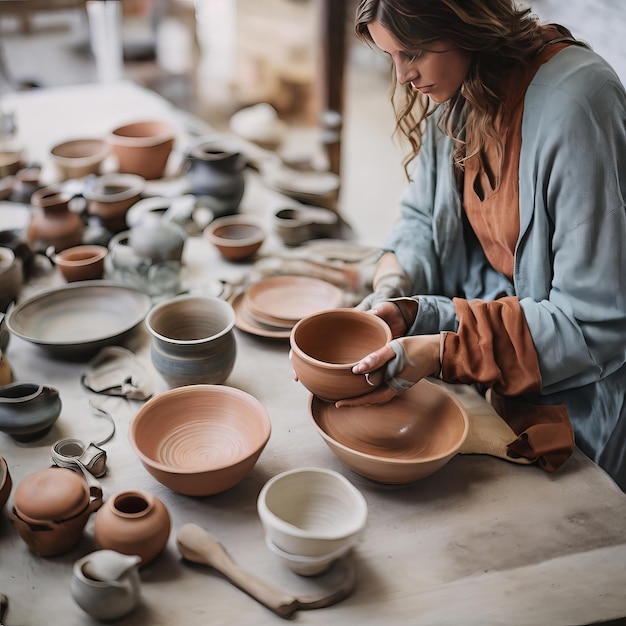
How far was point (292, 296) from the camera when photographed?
7.93 feet

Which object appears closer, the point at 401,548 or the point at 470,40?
the point at 401,548

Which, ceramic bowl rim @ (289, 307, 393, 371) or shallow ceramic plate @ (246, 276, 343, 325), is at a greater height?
ceramic bowl rim @ (289, 307, 393, 371)

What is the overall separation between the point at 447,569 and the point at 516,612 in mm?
152

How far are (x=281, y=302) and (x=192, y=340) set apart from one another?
45 centimetres

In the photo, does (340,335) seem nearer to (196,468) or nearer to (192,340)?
(192,340)

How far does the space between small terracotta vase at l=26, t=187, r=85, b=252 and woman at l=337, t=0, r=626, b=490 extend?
51.7 inches

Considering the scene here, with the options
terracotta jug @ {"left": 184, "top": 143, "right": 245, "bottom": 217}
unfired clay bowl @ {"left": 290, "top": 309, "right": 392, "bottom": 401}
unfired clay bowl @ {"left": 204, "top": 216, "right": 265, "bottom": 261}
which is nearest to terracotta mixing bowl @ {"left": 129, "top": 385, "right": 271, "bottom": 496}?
unfired clay bowl @ {"left": 290, "top": 309, "right": 392, "bottom": 401}

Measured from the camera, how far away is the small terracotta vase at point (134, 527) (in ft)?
4.66

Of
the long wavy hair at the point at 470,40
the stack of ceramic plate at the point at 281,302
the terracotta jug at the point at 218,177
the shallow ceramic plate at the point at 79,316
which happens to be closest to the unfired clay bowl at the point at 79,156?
the terracotta jug at the point at 218,177

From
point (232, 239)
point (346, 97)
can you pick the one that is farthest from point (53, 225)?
point (346, 97)

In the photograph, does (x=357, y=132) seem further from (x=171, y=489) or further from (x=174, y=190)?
(x=171, y=489)

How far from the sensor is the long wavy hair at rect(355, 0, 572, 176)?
5.42 feet

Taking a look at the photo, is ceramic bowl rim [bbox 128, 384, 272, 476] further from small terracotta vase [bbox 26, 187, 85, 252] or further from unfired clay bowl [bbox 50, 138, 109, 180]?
unfired clay bowl [bbox 50, 138, 109, 180]

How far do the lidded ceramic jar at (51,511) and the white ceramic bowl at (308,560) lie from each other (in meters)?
0.39
